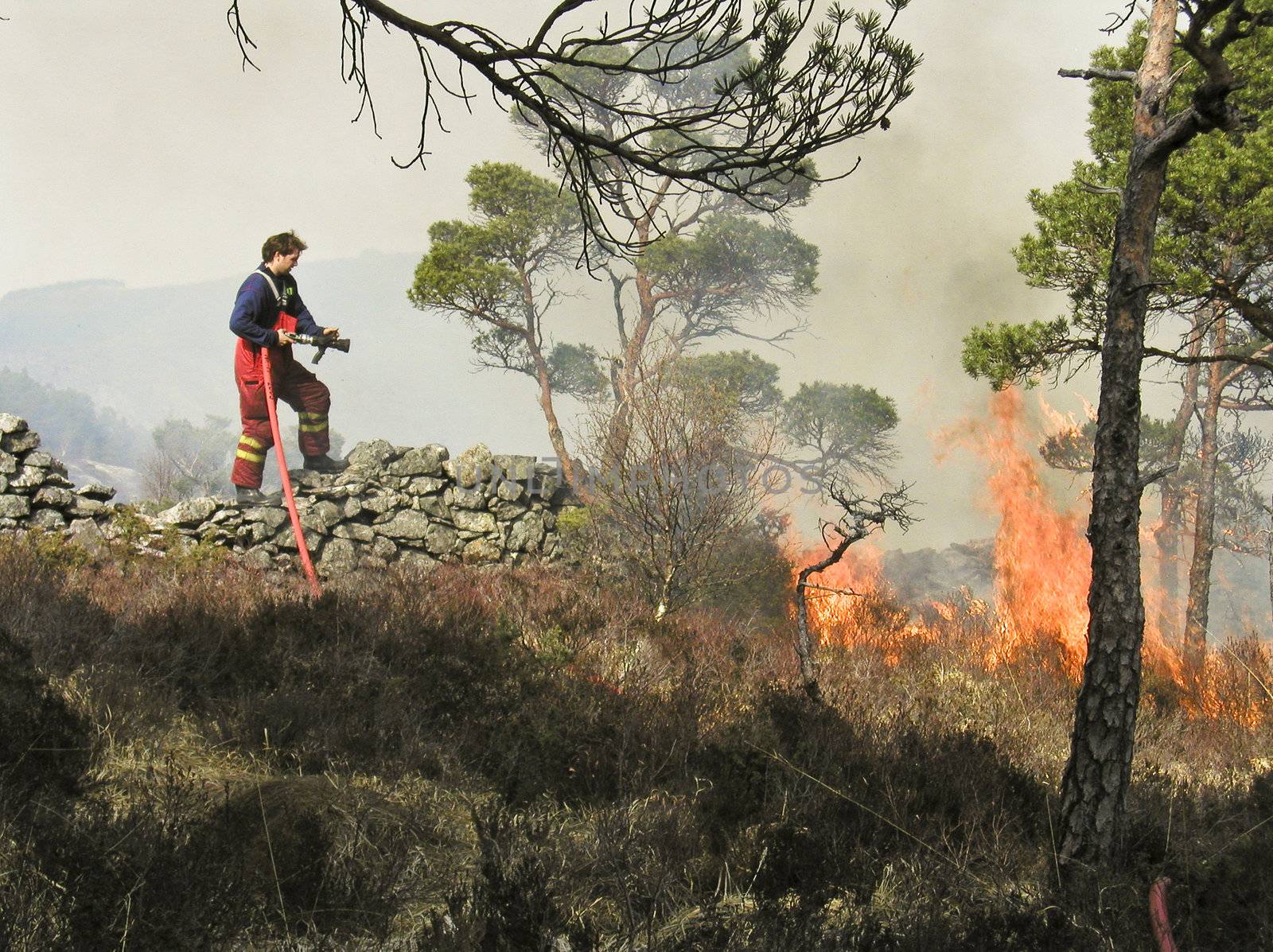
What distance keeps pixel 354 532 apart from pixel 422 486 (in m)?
1.22

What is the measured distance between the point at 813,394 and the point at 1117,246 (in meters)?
19.6

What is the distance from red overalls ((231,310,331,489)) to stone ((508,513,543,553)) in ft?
9.67

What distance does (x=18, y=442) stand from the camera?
11062 millimetres

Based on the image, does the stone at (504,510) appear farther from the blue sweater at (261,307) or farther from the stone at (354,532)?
the blue sweater at (261,307)

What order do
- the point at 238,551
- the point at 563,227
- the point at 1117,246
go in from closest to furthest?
1. the point at 1117,246
2. the point at 238,551
3. the point at 563,227

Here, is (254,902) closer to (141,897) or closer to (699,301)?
(141,897)

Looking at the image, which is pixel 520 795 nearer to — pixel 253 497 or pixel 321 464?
pixel 253 497

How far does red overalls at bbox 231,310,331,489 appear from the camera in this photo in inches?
433

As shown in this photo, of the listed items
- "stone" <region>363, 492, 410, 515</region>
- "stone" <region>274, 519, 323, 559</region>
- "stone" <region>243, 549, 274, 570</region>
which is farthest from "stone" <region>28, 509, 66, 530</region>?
"stone" <region>363, 492, 410, 515</region>

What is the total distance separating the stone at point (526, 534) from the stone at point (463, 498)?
1.90 feet

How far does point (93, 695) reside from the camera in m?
5.06

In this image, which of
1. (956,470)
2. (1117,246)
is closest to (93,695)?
(1117,246)

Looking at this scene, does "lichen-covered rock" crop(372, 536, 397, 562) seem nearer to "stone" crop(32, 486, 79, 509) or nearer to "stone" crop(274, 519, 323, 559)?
"stone" crop(274, 519, 323, 559)

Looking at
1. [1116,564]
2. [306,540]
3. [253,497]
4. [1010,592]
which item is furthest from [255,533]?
[1010,592]
